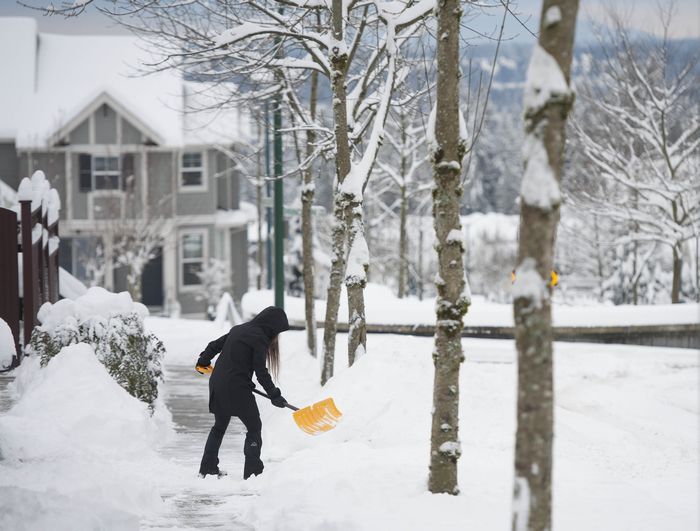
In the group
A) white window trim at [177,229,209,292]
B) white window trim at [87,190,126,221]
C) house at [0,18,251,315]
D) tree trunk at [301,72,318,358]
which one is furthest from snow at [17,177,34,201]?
white window trim at [177,229,209,292]

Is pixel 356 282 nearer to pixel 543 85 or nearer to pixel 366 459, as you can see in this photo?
pixel 366 459

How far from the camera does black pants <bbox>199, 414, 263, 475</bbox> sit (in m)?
8.49

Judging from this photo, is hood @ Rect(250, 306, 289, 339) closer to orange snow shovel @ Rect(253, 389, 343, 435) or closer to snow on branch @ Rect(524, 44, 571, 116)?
orange snow shovel @ Rect(253, 389, 343, 435)

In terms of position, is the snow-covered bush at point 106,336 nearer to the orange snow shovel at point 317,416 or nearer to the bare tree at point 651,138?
the orange snow shovel at point 317,416

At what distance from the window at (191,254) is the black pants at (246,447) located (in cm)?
2590

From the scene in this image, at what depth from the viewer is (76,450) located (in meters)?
8.34

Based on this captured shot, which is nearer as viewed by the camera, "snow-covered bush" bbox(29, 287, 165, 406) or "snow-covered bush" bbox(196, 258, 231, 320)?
"snow-covered bush" bbox(29, 287, 165, 406)

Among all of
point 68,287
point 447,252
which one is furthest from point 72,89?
point 447,252

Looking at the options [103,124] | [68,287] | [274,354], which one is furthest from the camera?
[103,124]

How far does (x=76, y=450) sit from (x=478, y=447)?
3568 millimetres

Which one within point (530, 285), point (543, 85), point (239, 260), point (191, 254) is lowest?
point (239, 260)

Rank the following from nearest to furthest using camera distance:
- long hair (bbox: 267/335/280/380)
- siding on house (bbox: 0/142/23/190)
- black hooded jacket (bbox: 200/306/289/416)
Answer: black hooded jacket (bbox: 200/306/289/416) < long hair (bbox: 267/335/280/380) < siding on house (bbox: 0/142/23/190)

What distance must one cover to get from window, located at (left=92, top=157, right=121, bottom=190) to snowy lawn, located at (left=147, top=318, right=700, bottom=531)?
1634cm

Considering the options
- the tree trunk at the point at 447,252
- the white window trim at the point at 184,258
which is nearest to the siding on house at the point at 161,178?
the white window trim at the point at 184,258
